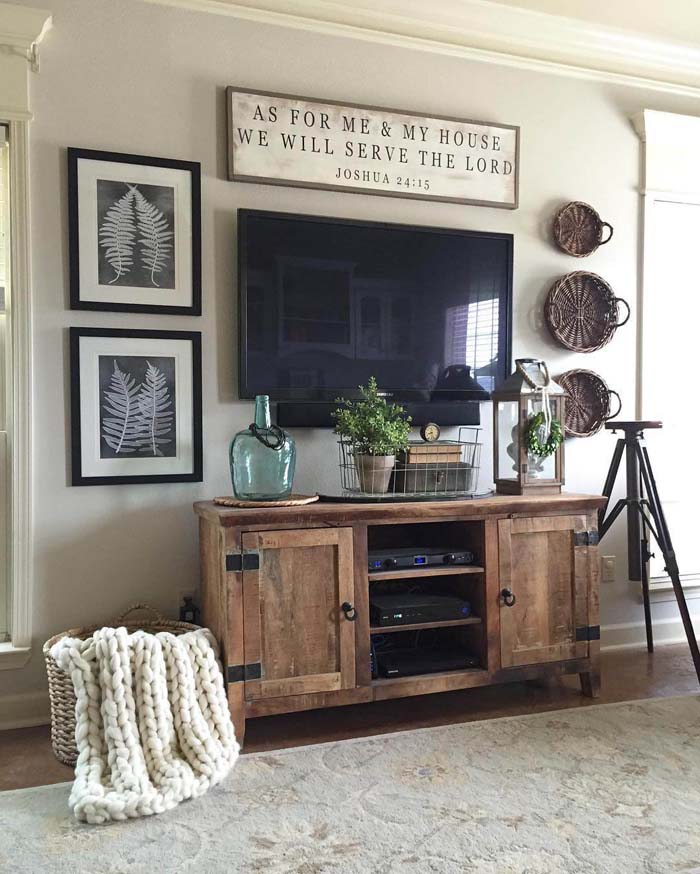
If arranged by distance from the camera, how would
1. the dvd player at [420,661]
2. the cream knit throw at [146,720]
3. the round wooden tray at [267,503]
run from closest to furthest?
the cream knit throw at [146,720], the round wooden tray at [267,503], the dvd player at [420,661]

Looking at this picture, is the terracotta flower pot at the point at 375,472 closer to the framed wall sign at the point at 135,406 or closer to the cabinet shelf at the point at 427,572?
the cabinet shelf at the point at 427,572

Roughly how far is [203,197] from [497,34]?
1.42 m

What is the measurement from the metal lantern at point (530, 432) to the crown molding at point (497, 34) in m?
1.35

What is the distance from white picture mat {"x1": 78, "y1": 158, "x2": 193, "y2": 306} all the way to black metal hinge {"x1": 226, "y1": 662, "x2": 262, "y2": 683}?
51.0 inches

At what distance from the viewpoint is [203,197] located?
2.95 metres

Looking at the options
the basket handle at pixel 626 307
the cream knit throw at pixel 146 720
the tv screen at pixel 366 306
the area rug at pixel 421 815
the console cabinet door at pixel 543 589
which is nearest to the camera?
the area rug at pixel 421 815

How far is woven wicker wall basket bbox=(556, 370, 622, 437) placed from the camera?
349 centimetres

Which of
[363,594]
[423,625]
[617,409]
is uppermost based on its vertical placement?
[617,409]

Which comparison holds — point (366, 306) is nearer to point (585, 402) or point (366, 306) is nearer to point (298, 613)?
point (585, 402)

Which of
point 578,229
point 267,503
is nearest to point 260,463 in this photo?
point 267,503

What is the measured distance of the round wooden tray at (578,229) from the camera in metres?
3.45

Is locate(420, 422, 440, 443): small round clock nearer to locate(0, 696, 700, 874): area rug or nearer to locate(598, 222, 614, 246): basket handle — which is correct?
locate(0, 696, 700, 874): area rug

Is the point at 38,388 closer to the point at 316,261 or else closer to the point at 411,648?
the point at 316,261

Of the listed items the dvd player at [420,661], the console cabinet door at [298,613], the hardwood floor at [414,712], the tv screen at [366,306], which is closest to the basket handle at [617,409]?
the tv screen at [366,306]
